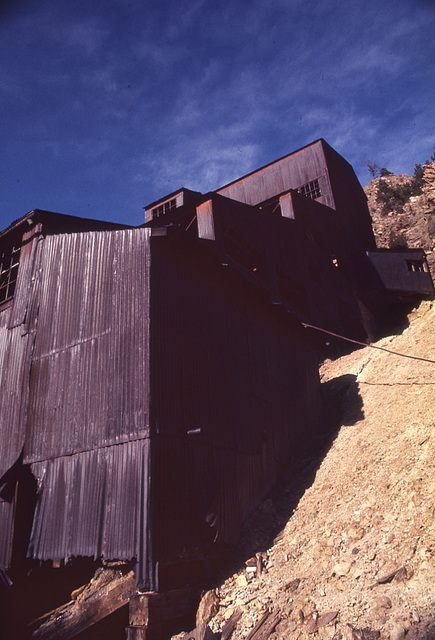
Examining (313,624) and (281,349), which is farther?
(281,349)

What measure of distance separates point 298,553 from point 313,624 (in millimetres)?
2389

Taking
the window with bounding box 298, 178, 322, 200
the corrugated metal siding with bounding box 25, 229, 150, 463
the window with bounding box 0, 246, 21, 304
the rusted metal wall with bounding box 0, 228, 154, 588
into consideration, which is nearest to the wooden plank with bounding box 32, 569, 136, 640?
the rusted metal wall with bounding box 0, 228, 154, 588

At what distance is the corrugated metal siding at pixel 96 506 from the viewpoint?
9820 millimetres

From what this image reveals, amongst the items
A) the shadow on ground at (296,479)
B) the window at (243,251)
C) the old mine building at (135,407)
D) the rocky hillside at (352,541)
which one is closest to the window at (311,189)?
the old mine building at (135,407)

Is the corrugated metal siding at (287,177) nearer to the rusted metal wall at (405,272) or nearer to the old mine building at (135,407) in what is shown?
the rusted metal wall at (405,272)

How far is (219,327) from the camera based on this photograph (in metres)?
14.3

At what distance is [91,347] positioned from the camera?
12.7 metres

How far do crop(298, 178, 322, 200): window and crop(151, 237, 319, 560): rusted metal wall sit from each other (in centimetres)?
1415

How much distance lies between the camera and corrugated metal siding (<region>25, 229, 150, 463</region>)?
11328 mm

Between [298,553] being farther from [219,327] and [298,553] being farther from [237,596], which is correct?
[219,327]

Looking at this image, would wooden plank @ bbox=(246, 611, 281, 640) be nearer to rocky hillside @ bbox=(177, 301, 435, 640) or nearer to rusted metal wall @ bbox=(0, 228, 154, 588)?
rocky hillside @ bbox=(177, 301, 435, 640)

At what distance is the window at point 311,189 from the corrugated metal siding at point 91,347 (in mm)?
18891

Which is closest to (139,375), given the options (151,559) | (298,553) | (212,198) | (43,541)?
(151,559)

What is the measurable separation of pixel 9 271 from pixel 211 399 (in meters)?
9.76
